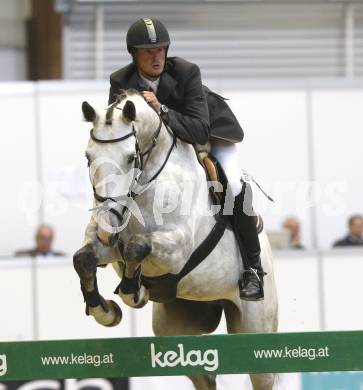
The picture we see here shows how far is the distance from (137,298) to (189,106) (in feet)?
3.17

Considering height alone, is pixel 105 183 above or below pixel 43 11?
below

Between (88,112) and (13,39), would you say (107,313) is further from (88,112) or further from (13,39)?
(13,39)

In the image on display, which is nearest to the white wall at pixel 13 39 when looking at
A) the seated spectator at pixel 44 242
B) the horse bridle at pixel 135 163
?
the seated spectator at pixel 44 242

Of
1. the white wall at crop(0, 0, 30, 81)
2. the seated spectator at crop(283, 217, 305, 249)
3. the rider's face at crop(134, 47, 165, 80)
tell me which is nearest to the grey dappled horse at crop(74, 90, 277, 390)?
the rider's face at crop(134, 47, 165, 80)

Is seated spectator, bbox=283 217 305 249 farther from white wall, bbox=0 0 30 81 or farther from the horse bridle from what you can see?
white wall, bbox=0 0 30 81

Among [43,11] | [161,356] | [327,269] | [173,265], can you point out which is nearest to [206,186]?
[173,265]

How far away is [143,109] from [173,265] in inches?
28.6

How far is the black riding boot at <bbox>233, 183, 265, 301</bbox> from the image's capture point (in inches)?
217

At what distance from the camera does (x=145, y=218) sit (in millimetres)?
5066

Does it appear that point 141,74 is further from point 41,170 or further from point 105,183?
point 41,170

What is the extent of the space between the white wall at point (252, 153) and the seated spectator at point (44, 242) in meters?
0.07

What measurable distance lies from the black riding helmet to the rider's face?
0.04 meters

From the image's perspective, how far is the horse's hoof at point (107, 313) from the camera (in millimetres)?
4965

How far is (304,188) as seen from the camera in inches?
351
